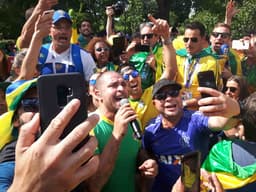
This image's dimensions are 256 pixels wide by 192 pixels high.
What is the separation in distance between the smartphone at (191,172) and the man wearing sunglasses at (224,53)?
3.46 m

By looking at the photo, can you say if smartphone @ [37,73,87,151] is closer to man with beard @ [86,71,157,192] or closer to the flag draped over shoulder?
the flag draped over shoulder

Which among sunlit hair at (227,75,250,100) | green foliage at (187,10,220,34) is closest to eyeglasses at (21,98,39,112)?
sunlit hair at (227,75,250,100)

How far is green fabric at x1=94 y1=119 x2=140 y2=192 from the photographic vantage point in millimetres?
2979

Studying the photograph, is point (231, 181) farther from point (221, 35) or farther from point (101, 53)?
point (221, 35)

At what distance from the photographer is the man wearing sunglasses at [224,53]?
5.55m

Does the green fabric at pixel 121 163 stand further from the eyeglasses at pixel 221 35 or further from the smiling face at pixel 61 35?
the eyeglasses at pixel 221 35

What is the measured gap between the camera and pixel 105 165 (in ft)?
9.12

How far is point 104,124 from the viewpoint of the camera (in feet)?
10.1

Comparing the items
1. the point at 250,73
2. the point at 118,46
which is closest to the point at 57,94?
the point at 250,73

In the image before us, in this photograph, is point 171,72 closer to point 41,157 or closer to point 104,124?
point 104,124

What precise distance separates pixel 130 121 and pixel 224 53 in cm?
334

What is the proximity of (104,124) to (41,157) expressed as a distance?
6.27 ft

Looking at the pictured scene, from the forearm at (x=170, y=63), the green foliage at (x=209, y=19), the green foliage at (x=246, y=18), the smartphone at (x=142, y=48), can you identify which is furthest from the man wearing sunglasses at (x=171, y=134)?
the green foliage at (x=209, y=19)

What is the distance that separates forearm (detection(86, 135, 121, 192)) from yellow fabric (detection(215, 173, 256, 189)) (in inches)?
27.5
